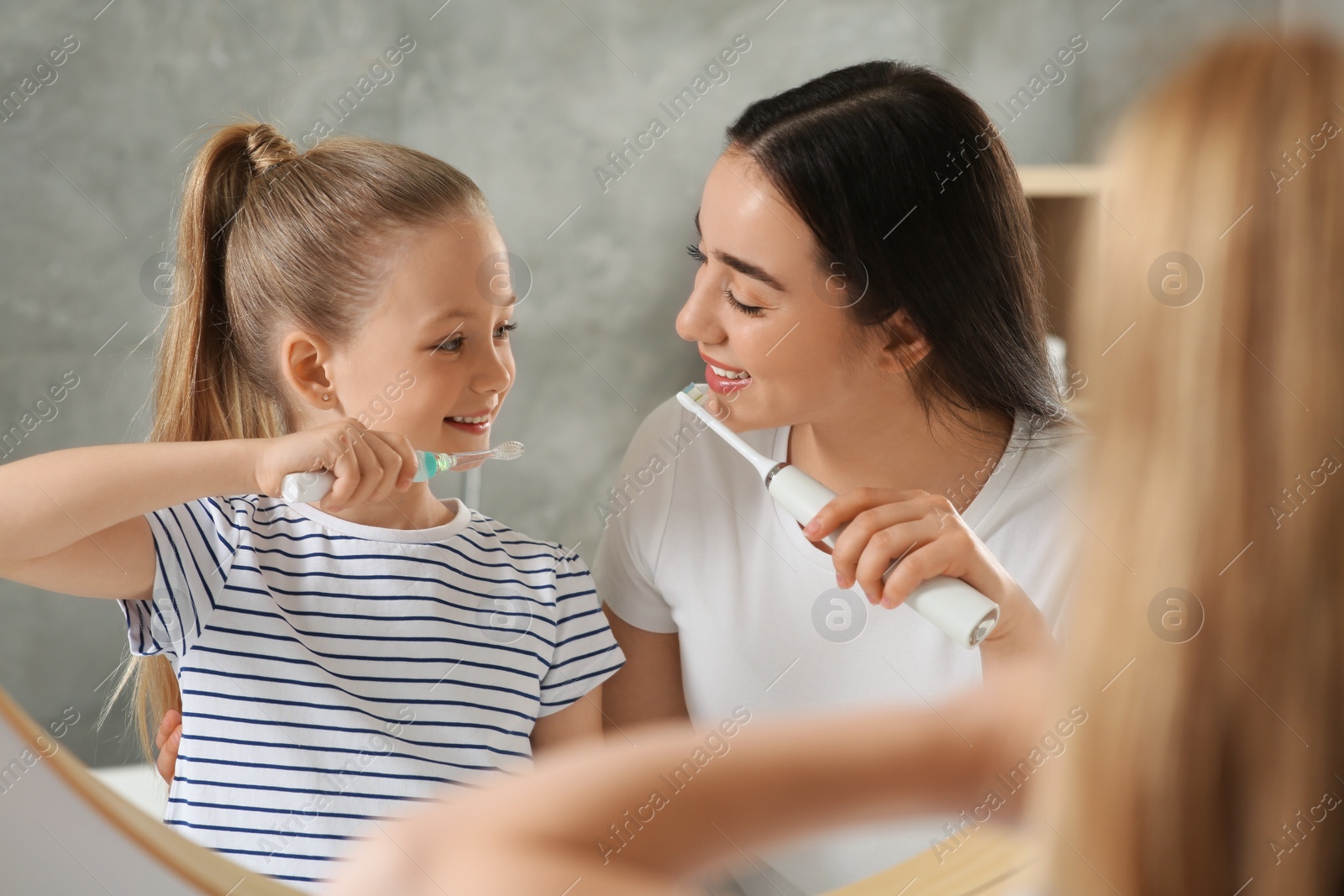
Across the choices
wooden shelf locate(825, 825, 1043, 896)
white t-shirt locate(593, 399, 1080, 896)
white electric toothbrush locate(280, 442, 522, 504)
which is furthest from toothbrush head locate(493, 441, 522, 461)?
wooden shelf locate(825, 825, 1043, 896)

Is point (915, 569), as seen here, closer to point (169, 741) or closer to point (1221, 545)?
point (1221, 545)

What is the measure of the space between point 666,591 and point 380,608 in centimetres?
16

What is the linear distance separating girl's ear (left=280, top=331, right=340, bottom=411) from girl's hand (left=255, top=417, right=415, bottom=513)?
0.08 m

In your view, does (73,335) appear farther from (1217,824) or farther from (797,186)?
(1217,824)

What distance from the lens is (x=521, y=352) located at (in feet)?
2.55

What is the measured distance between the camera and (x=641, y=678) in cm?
58

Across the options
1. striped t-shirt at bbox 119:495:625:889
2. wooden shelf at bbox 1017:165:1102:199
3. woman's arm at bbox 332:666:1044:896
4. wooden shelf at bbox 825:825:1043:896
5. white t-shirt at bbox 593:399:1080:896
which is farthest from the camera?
wooden shelf at bbox 1017:165:1102:199

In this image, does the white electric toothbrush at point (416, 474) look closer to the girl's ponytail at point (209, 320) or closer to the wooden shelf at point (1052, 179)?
the girl's ponytail at point (209, 320)

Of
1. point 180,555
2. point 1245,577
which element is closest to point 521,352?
point 180,555

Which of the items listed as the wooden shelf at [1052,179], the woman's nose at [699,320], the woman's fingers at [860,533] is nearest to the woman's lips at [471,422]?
the woman's nose at [699,320]

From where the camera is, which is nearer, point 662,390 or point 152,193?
point 152,193

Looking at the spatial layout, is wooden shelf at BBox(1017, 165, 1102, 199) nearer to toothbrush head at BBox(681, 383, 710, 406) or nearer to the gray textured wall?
the gray textured wall

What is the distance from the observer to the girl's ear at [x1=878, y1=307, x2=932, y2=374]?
19.5 inches

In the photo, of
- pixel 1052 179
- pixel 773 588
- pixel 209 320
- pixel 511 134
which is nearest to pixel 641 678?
pixel 773 588
